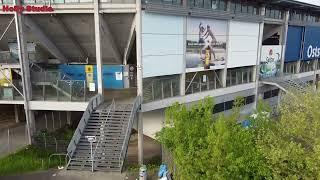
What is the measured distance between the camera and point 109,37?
2420 cm

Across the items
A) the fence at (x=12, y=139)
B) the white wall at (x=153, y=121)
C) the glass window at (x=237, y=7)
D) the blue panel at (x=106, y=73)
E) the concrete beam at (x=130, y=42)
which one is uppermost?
the glass window at (x=237, y=7)

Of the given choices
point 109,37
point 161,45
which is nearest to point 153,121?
point 161,45

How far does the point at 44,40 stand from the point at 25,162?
410 inches

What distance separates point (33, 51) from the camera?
84.9 ft

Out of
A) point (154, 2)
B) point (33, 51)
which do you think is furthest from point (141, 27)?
point (33, 51)

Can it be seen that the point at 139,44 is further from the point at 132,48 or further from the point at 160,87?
the point at 132,48

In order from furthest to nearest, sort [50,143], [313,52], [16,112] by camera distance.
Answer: [313,52], [16,112], [50,143]

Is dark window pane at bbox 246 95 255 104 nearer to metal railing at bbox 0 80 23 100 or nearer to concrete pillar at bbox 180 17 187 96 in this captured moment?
concrete pillar at bbox 180 17 187 96

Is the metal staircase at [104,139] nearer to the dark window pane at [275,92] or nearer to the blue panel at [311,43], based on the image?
the dark window pane at [275,92]

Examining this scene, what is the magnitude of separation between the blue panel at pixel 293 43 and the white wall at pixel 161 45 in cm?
1924

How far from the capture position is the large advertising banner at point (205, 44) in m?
25.2

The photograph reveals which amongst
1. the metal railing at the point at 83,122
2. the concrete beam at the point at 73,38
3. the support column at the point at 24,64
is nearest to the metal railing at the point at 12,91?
the support column at the point at 24,64

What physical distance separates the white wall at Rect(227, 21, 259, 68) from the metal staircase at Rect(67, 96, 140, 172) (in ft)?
39.9

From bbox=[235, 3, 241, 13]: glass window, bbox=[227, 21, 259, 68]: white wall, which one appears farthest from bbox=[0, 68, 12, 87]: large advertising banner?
bbox=[235, 3, 241, 13]: glass window
